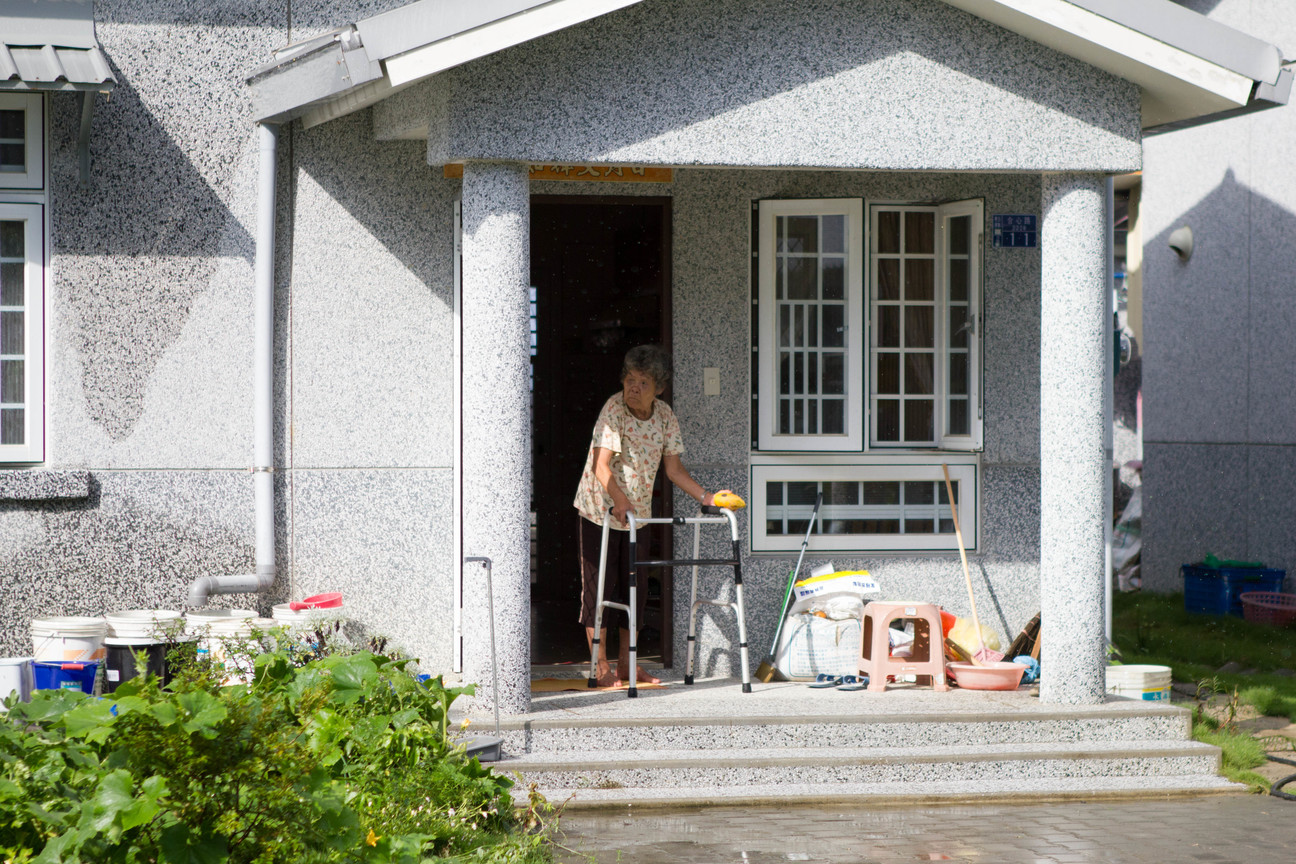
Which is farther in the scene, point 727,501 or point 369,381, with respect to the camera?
point 369,381

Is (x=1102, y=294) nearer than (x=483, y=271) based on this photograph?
No

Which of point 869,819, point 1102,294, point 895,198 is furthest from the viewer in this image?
point 895,198

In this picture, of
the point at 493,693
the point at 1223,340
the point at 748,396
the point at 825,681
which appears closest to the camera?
the point at 493,693

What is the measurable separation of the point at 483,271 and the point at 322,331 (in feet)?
4.53

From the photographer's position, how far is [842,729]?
21.1ft

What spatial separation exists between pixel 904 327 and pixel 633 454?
197 cm

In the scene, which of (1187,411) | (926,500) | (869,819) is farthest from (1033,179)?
(1187,411)

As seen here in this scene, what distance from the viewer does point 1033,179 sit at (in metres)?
8.02

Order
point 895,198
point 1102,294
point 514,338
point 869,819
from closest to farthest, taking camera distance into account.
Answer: point 869,819, point 514,338, point 1102,294, point 895,198

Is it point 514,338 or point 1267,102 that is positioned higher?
point 1267,102

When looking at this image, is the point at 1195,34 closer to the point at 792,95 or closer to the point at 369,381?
the point at 792,95

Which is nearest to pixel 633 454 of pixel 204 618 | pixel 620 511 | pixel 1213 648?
pixel 620 511

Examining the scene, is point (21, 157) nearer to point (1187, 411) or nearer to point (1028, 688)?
point (1028, 688)

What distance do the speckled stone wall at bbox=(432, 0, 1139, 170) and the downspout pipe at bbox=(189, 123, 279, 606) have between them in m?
1.17
